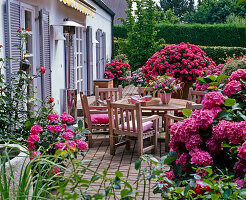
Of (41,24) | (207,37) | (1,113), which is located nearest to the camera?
(1,113)

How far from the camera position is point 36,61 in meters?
6.93

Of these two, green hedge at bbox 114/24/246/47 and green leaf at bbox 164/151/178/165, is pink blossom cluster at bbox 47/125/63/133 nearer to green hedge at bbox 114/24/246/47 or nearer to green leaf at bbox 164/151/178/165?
green leaf at bbox 164/151/178/165

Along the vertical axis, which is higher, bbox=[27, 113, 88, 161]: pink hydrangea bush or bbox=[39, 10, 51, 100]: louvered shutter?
bbox=[39, 10, 51, 100]: louvered shutter

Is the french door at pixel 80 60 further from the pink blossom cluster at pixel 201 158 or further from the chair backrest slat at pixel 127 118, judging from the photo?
the pink blossom cluster at pixel 201 158

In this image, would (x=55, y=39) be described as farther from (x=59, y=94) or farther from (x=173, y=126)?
(x=173, y=126)

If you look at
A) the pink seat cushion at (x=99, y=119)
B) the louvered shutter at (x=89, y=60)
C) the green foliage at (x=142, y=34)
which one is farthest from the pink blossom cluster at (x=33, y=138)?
the green foliage at (x=142, y=34)

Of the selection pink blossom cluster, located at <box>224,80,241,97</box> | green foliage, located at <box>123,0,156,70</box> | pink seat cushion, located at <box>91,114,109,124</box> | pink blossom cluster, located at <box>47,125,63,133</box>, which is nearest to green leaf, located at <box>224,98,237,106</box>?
pink blossom cluster, located at <box>224,80,241,97</box>

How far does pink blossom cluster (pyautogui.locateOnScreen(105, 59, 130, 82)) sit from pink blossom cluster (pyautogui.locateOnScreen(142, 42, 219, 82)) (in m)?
3.73

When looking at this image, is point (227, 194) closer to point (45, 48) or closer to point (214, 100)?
point (214, 100)

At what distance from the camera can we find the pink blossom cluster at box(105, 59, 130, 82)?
1492 centimetres

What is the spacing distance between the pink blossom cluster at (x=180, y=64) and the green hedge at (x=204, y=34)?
13210mm

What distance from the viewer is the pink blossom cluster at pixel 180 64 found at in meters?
10.8

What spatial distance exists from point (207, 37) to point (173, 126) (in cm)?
2297

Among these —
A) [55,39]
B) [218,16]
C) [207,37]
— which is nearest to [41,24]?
[55,39]
